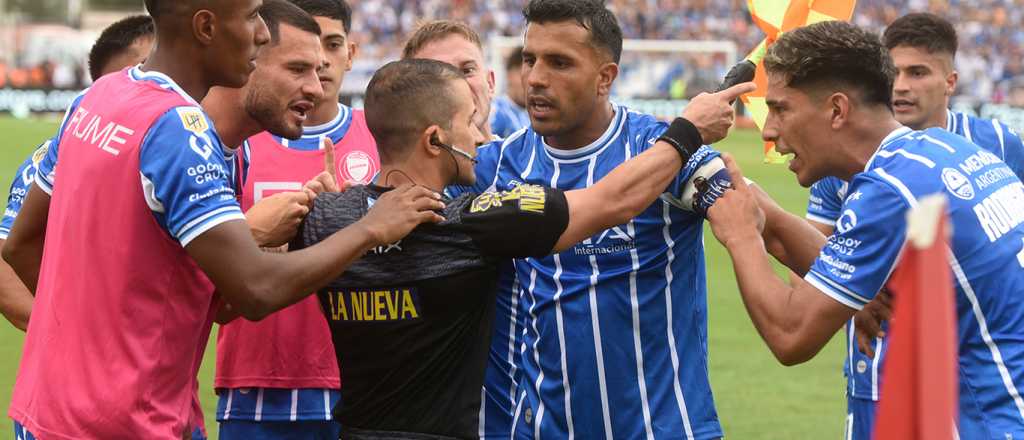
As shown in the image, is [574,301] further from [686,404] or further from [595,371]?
[686,404]

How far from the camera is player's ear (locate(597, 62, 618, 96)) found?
4.85m

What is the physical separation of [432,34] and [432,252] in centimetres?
316

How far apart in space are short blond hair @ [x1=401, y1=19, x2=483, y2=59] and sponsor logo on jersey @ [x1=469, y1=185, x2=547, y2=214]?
9.71 ft

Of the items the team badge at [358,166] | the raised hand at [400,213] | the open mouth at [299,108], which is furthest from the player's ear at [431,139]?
the team badge at [358,166]

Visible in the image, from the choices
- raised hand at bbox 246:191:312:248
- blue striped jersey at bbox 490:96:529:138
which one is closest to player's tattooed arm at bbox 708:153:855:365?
raised hand at bbox 246:191:312:248

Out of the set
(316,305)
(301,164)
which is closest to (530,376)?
(316,305)

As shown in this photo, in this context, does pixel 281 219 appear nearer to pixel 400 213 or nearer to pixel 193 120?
pixel 400 213

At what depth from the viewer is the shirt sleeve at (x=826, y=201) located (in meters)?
6.32

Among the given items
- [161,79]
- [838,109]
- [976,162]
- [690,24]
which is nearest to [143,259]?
[161,79]

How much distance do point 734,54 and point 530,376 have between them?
1318 inches

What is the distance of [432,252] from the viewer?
397 cm

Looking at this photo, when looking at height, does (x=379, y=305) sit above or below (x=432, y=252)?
below

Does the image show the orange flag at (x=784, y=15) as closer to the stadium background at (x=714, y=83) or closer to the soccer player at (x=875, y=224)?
the soccer player at (x=875, y=224)

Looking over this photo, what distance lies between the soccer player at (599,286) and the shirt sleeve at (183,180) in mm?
1575
